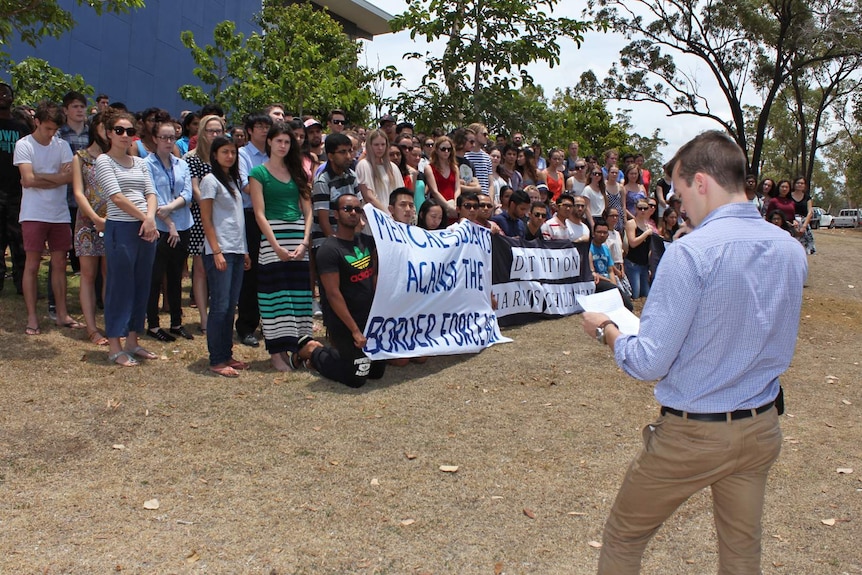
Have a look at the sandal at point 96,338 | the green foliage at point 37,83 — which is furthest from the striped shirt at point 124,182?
the green foliage at point 37,83

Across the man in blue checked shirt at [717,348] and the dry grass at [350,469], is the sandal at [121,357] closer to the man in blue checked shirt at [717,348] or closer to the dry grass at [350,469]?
the dry grass at [350,469]

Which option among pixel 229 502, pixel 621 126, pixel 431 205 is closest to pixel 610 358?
pixel 431 205

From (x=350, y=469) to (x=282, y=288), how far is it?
2753 mm

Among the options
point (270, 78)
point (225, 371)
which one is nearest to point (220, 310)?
point (225, 371)

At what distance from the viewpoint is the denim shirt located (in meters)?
7.81

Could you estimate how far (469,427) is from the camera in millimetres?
6215

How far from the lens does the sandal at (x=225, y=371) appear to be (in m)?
7.16

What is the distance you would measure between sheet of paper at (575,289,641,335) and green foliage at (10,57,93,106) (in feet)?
38.9

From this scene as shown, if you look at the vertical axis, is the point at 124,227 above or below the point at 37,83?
below

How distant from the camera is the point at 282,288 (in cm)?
763

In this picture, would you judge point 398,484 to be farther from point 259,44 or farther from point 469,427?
point 259,44

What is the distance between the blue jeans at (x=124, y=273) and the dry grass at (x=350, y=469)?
44 cm

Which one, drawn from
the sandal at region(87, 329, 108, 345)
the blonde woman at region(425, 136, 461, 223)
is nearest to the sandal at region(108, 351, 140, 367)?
the sandal at region(87, 329, 108, 345)

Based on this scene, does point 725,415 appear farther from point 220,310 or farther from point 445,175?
point 445,175
